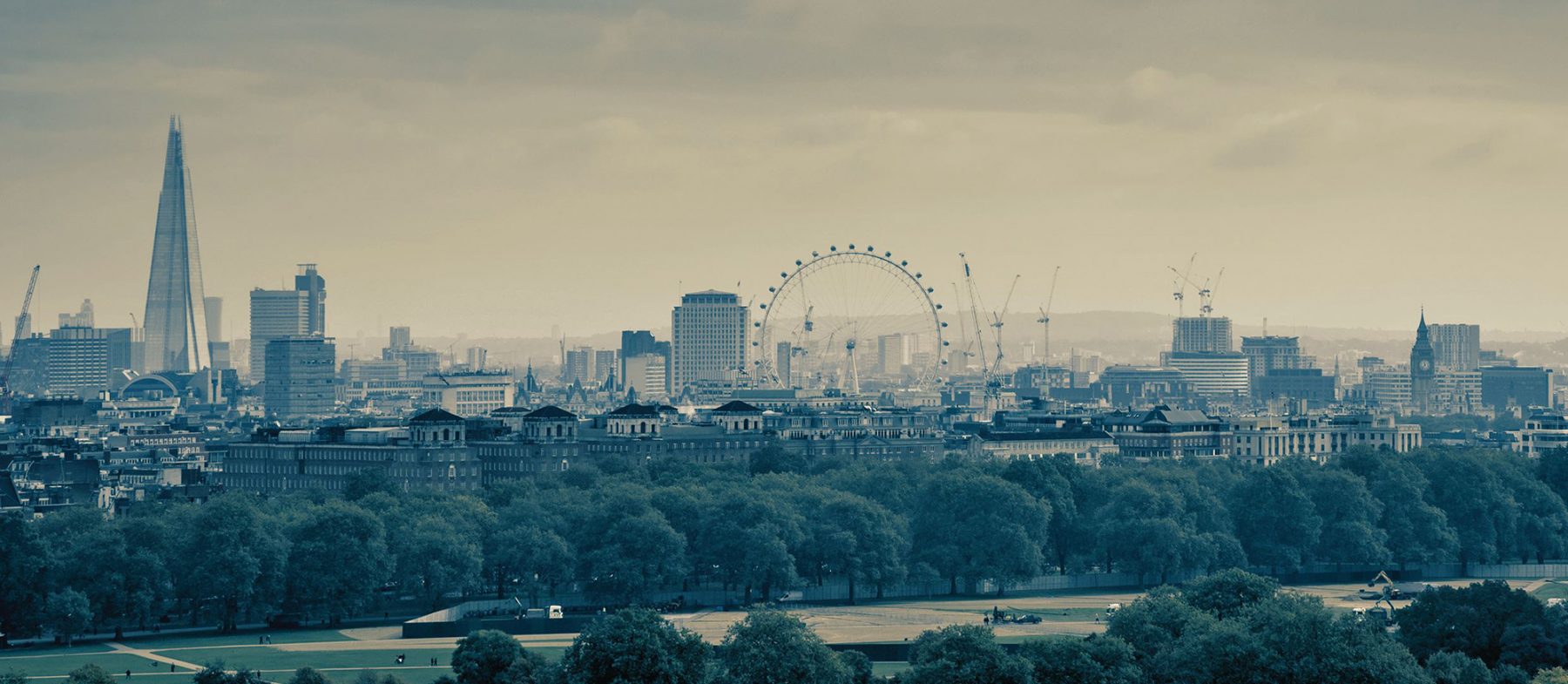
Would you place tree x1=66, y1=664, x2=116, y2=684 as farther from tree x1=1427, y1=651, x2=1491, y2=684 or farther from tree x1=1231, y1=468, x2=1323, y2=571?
tree x1=1231, y1=468, x2=1323, y2=571

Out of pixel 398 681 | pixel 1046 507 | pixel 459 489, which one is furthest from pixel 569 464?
pixel 398 681

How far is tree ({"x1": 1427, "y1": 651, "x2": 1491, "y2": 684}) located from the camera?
302 ft

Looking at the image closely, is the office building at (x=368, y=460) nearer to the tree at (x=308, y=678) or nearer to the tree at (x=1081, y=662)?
the tree at (x=308, y=678)

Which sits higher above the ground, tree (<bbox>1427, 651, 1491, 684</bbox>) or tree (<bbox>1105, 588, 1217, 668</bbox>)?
tree (<bbox>1105, 588, 1217, 668</bbox>)

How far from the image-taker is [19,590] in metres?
121

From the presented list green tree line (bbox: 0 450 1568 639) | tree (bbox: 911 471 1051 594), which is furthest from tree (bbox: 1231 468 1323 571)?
tree (bbox: 911 471 1051 594)

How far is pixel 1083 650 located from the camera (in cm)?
9181

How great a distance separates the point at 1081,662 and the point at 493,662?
2081 centimetres

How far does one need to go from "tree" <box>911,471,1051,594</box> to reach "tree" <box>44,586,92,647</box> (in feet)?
146

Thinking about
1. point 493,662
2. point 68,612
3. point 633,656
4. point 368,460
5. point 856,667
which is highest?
point 368,460

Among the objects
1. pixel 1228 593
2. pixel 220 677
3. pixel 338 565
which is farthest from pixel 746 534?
pixel 220 677

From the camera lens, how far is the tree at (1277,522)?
152 m

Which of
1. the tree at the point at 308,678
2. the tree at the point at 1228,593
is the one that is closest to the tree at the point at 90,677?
the tree at the point at 308,678

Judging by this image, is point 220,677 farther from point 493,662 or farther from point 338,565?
point 338,565
